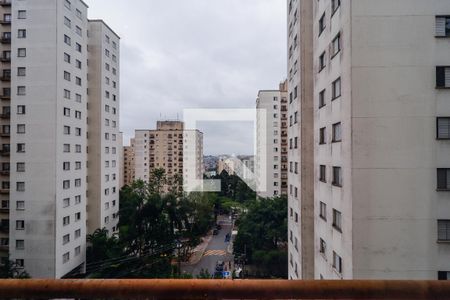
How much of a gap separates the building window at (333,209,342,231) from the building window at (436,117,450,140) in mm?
1645

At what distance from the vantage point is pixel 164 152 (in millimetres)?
9906

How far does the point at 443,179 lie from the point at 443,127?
25.5 inches

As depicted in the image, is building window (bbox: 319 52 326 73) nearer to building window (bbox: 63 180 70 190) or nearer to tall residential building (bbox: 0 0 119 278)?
tall residential building (bbox: 0 0 119 278)

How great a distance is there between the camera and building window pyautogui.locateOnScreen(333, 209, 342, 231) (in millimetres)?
3787

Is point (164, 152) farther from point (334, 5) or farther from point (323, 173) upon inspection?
point (334, 5)

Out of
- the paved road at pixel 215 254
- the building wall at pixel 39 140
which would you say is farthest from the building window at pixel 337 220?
the building wall at pixel 39 140

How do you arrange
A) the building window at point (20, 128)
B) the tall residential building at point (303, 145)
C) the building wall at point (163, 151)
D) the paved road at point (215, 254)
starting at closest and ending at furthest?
the tall residential building at point (303, 145) → the building window at point (20, 128) → the building wall at point (163, 151) → the paved road at point (215, 254)

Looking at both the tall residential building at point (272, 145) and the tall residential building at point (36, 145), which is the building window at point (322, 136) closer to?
the tall residential building at point (272, 145)

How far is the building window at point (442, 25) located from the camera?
10.4ft

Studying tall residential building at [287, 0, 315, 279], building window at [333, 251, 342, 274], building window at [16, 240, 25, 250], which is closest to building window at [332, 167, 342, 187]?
building window at [333, 251, 342, 274]

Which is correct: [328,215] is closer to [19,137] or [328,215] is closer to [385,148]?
[385,148]

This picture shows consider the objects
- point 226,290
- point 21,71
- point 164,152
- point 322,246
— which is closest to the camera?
point 226,290

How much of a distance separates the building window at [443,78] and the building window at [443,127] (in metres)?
0.41

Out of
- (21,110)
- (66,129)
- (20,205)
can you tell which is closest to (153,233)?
(20,205)
